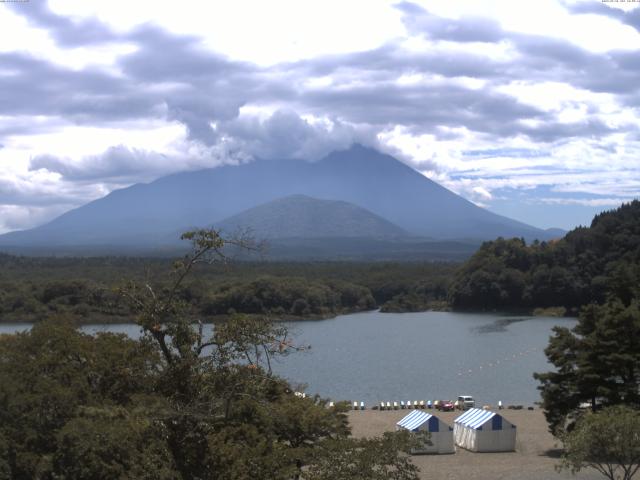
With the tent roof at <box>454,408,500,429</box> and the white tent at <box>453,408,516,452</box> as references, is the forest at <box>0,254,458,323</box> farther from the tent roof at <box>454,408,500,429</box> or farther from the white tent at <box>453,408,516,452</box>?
the white tent at <box>453,408,516,452</box>

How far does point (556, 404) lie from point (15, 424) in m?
12.1

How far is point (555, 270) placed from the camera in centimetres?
6172

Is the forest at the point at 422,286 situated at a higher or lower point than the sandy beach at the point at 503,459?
higher

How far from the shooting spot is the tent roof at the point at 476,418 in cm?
1981

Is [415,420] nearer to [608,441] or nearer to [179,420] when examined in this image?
[608,441]

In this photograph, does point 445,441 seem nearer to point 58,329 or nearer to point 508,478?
point 508,478

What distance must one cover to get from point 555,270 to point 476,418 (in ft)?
143

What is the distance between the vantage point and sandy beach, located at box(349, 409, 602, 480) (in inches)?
664

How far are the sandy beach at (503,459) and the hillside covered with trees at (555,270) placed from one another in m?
37.8

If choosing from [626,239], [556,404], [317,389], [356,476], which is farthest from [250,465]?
[626,239]

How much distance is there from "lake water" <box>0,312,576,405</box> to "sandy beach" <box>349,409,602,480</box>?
3.52 metres

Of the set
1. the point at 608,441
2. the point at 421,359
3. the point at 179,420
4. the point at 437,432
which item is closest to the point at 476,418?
the point at 437,432

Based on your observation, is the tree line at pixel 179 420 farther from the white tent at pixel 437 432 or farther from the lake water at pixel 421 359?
the lake water at pixel 421 359

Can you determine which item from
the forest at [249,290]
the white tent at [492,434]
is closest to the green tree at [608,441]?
the white tent at [492,434]
